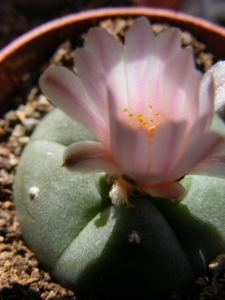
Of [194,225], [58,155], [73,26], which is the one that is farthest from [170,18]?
[194,225]

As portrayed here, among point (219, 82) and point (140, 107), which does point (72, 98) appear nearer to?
point (140, 107)

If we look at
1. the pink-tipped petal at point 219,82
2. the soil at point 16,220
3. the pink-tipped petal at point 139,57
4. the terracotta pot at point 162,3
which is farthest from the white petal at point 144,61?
the terracotta pot at point 162,3

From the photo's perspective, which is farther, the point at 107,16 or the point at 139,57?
the point at 107,16

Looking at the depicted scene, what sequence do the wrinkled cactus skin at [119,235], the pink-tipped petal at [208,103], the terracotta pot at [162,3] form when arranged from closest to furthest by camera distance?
the pink-tipped petal at [208,103]
the wrinkled cactus skin at [119,235]
the terracotta pot at [162,3]

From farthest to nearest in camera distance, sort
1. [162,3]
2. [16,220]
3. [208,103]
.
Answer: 1. [162,3]
2. [16,220]
3. [208,103]

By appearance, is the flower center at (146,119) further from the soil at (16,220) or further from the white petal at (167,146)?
the soil at (16,220)

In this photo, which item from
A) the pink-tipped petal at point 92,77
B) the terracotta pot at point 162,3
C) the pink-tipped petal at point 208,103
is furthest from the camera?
the terracotta pot at point 162,3

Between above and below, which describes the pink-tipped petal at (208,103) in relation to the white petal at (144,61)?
below

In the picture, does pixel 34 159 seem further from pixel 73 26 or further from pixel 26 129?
pixel 73 26

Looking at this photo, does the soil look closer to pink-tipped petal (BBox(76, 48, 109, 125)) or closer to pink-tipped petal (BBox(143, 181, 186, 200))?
pink-tipped petal (BBox(143, 181, 186, 200))

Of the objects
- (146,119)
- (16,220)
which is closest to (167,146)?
(146,119)
